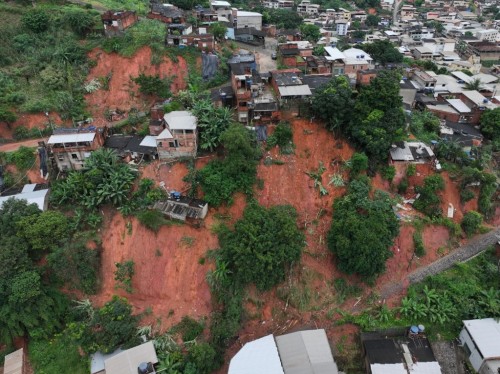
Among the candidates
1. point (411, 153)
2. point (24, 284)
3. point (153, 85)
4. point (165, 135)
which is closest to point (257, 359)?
point (24, 284)

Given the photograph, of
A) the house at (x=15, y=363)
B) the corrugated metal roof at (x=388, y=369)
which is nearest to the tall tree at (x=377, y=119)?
the corrugated metal roof at (x=388, y=369)

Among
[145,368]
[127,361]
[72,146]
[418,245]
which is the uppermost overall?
[72,146]

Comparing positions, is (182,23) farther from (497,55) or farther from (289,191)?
(497,55)

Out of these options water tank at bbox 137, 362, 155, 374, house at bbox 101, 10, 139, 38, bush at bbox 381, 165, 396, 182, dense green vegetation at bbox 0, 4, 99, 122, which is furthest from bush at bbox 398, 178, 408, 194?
house at bbox 101, 10, 139, 38

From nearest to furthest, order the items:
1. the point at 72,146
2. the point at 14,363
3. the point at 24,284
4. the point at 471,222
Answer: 1. the point at 24,284
2. the point at 14,363
3. the point at 72,146
4. the point at 471,222

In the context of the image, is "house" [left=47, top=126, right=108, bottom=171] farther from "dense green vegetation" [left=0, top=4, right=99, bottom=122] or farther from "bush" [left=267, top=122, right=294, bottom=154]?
"bush" [left=267, top=122, right=294, bottom=154]

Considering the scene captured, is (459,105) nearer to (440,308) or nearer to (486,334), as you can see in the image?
(440,308)

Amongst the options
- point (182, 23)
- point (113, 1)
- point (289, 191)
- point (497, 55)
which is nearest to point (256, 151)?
point (289, 191)

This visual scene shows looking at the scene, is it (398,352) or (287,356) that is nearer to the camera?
(287,356)
